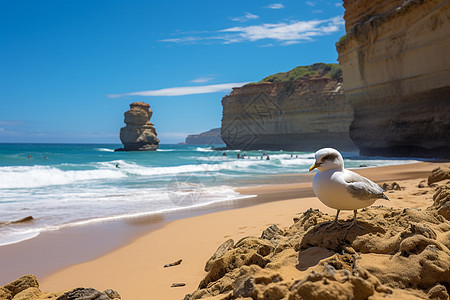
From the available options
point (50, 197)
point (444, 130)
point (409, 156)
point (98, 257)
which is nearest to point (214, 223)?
point (98, 257)

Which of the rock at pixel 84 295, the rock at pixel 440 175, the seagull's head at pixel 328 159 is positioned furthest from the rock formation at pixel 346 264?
the rock at pixel 440 175

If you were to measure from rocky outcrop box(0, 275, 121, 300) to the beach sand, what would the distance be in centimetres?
51

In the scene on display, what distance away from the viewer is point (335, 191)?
9.03 ft

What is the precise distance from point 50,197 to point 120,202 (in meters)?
2.63

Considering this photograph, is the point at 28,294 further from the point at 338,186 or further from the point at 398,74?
the point at 398,74

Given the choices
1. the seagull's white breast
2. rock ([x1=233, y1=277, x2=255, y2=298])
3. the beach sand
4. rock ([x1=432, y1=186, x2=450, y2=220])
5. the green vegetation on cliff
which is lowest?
the beach sand

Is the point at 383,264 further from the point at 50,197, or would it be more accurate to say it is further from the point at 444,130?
the point at 444,130

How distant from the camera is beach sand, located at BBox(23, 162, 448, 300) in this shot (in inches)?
133

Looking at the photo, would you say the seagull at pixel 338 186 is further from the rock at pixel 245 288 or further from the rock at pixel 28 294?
the rock at pixel 28 294

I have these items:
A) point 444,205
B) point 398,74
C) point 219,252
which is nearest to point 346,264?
point 219,252

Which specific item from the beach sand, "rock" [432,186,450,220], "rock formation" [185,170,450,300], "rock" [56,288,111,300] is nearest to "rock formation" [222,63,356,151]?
the beach sand

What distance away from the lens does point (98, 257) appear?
4613 millimetres

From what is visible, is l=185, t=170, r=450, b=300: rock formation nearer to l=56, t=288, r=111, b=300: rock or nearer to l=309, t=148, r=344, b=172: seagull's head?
l=309, t=148, r=344, b=172: seagull's head

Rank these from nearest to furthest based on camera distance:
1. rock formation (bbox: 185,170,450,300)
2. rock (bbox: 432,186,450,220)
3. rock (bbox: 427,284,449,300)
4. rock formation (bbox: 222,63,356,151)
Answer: rock formation (bbox: 185,170,450,300) < rock (bbox: 427,284,449,300) < rock (bbox: 432,186,450,220) < rock formation (bbox: 222,63,356,151)
